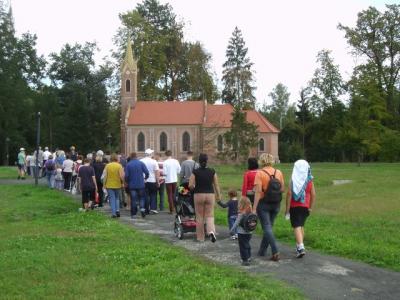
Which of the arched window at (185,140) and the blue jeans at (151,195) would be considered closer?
the blue jeans at (151,195)

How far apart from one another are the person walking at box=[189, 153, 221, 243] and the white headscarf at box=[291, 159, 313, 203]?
2.22 metres

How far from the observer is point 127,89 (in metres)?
73.7

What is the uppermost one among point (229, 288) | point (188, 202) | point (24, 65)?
point (24, 65)

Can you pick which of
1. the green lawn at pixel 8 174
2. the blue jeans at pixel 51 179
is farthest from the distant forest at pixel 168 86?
the blue jeans at pixel 51 179

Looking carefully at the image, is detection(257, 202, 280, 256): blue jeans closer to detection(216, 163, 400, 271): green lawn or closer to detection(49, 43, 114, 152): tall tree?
detection(216, 163, 400, 271): green lawn

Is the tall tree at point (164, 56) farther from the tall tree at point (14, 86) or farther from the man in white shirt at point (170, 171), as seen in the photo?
the man in white shirt at point (170, 171)

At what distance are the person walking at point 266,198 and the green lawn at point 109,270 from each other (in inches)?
44.3

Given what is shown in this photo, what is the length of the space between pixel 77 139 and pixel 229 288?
214 feet

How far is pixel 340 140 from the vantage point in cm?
5781

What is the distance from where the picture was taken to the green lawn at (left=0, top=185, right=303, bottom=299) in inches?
288

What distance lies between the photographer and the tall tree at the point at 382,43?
5962 cm

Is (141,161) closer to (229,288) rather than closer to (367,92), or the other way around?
(229,288)

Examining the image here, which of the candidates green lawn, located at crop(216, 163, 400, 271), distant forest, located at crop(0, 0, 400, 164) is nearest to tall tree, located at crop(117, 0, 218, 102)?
distant forest, located at crop(0, 0, 400, 164)

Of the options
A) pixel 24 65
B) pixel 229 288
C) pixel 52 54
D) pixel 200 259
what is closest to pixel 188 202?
pixel 200 259
